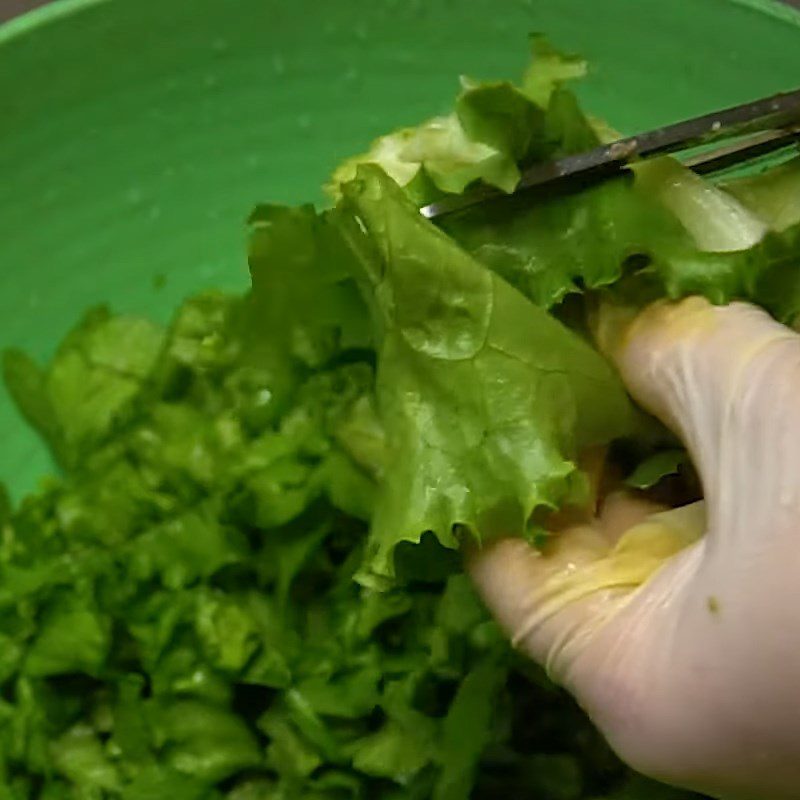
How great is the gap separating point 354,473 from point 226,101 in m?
0.35

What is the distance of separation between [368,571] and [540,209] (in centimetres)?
20

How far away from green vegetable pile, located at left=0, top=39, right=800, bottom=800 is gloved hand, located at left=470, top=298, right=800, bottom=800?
30mm

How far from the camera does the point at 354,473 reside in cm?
91

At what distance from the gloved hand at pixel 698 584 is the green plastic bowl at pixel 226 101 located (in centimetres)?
47

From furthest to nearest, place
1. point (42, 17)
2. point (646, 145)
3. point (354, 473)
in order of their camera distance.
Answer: point (42, 17)
point (354, 473)
point (646, 145)

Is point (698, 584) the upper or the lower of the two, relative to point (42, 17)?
lower

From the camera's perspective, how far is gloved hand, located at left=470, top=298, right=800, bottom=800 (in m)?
0.57

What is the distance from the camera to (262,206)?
822 millimetres

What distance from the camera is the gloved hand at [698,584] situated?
22.5 inches

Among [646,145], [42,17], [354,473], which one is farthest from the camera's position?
[42,17]

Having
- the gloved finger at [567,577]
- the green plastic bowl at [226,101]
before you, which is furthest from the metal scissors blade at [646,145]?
the green plastic bowl at [226,101]

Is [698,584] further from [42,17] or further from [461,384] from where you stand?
[42,17]

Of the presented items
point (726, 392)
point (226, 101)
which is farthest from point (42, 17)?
point (726, 392)

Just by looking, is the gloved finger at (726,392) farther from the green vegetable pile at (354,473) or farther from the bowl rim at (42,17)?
the bowl rim at (42,17)
